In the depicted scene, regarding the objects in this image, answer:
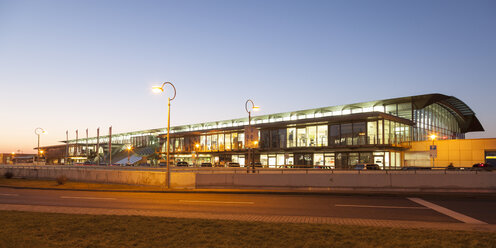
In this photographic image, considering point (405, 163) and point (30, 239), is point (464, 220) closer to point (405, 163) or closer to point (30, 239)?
point (30, 239)

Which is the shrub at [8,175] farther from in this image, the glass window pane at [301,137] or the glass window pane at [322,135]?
the glass window pane at [322,135]

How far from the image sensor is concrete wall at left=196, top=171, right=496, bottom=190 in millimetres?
21375

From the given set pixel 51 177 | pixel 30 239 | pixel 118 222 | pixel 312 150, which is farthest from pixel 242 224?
pixel 312 150

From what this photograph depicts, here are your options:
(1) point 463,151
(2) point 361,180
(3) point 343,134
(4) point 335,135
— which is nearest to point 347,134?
(3) point 343,134

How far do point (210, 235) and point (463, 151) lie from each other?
5171 cm

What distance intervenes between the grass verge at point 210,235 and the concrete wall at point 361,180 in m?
13.9

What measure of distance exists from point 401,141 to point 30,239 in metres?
54.9

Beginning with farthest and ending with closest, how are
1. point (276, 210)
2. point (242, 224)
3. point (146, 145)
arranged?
point (146, 145) < point (276, 210) < point (242, 224)

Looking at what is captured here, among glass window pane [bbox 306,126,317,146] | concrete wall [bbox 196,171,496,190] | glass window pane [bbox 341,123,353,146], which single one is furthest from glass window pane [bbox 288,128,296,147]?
concrete wall [bbox 196,171,496,190]

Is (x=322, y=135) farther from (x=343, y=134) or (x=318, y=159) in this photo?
(x=318, y=159)

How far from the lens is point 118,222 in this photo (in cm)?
1012

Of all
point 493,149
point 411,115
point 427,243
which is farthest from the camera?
point 411,115

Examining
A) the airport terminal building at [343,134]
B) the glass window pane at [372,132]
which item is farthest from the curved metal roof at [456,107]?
the glass window pane at [372,132]

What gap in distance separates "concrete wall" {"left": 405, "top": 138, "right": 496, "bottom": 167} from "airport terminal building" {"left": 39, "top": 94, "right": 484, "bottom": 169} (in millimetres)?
4947
